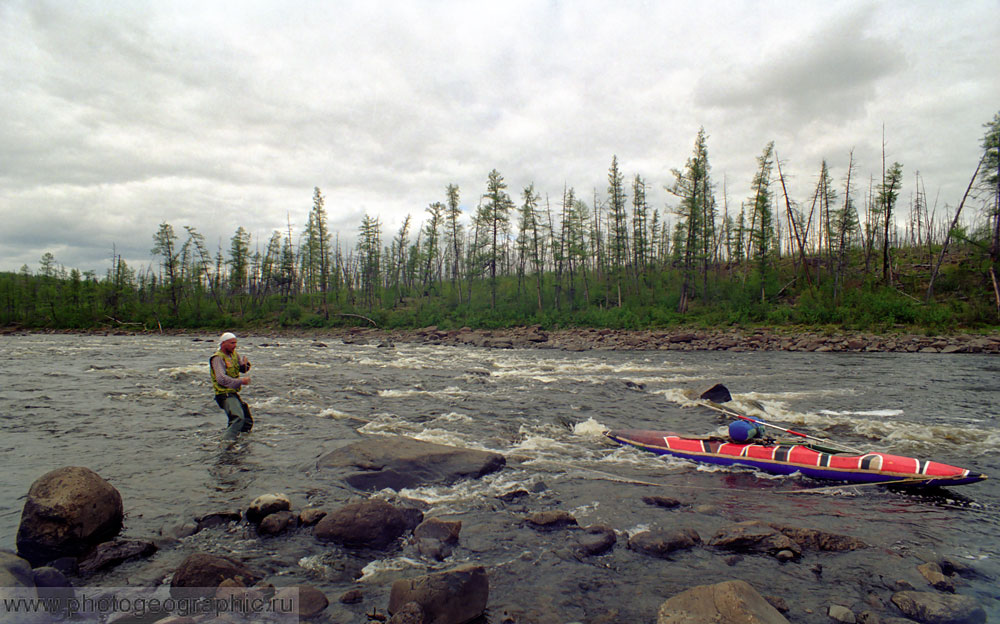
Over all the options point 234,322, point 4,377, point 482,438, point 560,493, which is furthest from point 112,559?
point 234,322

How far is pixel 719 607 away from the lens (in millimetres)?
3730

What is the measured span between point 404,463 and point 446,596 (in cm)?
413

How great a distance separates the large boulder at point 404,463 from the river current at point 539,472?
0.30m

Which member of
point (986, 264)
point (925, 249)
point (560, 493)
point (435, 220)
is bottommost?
point (560, 493)

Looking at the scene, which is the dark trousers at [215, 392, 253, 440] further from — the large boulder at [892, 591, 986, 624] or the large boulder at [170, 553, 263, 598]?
the large boulder at [892, 591, 986, 624]

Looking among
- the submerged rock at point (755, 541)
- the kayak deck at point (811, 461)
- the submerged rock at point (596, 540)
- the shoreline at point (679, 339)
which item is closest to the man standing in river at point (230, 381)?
the submerged rock at point (596, 540)

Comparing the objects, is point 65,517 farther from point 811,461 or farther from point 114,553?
point 811,461

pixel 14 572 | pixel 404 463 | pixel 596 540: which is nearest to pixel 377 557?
pixel 596 540

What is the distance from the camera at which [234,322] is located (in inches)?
2250

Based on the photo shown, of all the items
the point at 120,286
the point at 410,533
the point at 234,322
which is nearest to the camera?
the point at 410,533

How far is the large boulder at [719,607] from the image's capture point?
11.9 ft

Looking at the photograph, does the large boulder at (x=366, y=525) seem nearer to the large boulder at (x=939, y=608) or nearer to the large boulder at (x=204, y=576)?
the large boulder at (x=204, y=576)

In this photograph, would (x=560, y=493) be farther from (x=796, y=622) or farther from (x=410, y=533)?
(x=796, y=622)

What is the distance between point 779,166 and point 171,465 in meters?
48.5
